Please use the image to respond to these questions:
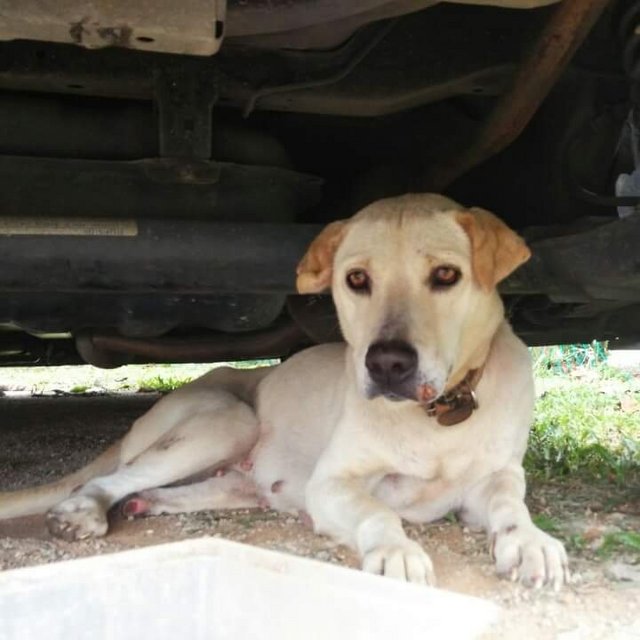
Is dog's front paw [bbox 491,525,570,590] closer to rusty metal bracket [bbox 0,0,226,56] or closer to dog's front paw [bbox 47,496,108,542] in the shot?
dog's front paw [bbox 47,496,108,542]

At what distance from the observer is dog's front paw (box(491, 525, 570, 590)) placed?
1.91m

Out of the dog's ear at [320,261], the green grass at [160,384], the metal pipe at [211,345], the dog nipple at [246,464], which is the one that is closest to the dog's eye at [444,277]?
the dog's ear at [320,261]

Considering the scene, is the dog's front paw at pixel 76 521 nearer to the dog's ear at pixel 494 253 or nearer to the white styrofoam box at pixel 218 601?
the white styrofoam box at pixel 218 601

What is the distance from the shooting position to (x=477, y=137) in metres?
2.47

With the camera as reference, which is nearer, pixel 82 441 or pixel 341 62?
pixel 341 62

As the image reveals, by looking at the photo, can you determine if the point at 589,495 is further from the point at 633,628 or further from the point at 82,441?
the point at 82,441

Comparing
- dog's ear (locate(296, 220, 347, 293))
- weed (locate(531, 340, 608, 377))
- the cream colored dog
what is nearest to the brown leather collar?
the cream colored dog

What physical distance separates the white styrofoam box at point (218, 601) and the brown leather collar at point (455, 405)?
0.89m

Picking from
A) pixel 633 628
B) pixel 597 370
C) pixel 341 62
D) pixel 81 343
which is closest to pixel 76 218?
pixel 341 62

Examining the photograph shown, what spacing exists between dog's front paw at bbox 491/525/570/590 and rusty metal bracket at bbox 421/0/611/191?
3.53 ft

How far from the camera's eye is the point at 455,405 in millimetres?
2441

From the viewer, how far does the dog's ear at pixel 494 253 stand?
2.33 metres

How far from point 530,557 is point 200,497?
1332 millimetres

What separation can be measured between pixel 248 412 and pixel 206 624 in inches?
58.1
